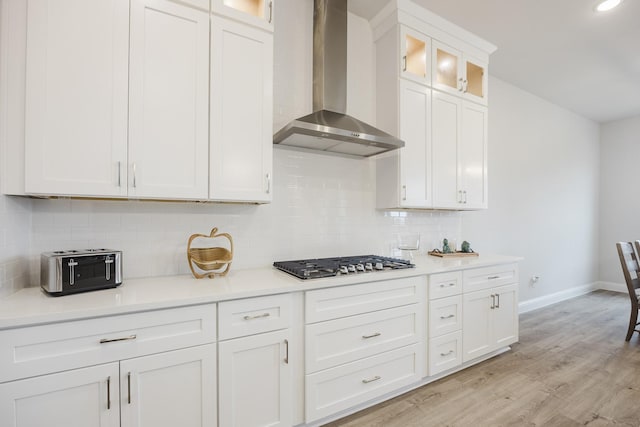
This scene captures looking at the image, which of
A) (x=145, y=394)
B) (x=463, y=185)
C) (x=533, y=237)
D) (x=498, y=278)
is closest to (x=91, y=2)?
(x=145, y=394)

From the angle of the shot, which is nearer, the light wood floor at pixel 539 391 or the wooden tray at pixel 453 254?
the light wood floor at pixel 539 391

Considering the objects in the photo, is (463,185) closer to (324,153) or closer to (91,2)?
(324,153)

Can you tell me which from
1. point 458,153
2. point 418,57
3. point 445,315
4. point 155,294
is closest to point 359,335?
point 445,315

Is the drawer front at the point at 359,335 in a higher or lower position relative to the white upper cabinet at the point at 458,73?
lower

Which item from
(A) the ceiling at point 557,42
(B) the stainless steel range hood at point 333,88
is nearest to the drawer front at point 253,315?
(B) the stainless steel range hood at point 333,88

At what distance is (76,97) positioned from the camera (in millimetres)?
1458

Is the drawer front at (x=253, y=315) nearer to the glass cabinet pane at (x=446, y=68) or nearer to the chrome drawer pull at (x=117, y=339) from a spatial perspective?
the chrome drawer pull at (x=117, y=339)

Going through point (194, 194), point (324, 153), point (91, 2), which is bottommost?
point (194, 194)

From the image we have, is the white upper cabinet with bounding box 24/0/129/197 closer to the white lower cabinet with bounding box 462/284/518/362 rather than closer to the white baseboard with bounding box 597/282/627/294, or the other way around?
the white lower cabinet with bounding box 462/284/518/362

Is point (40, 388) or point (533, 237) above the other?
point (533, 237)

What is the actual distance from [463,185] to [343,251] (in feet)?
4.58

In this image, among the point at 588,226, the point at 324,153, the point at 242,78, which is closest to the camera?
the point at 242,78

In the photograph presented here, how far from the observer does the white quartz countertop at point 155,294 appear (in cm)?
120

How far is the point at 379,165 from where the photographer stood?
110 inches
